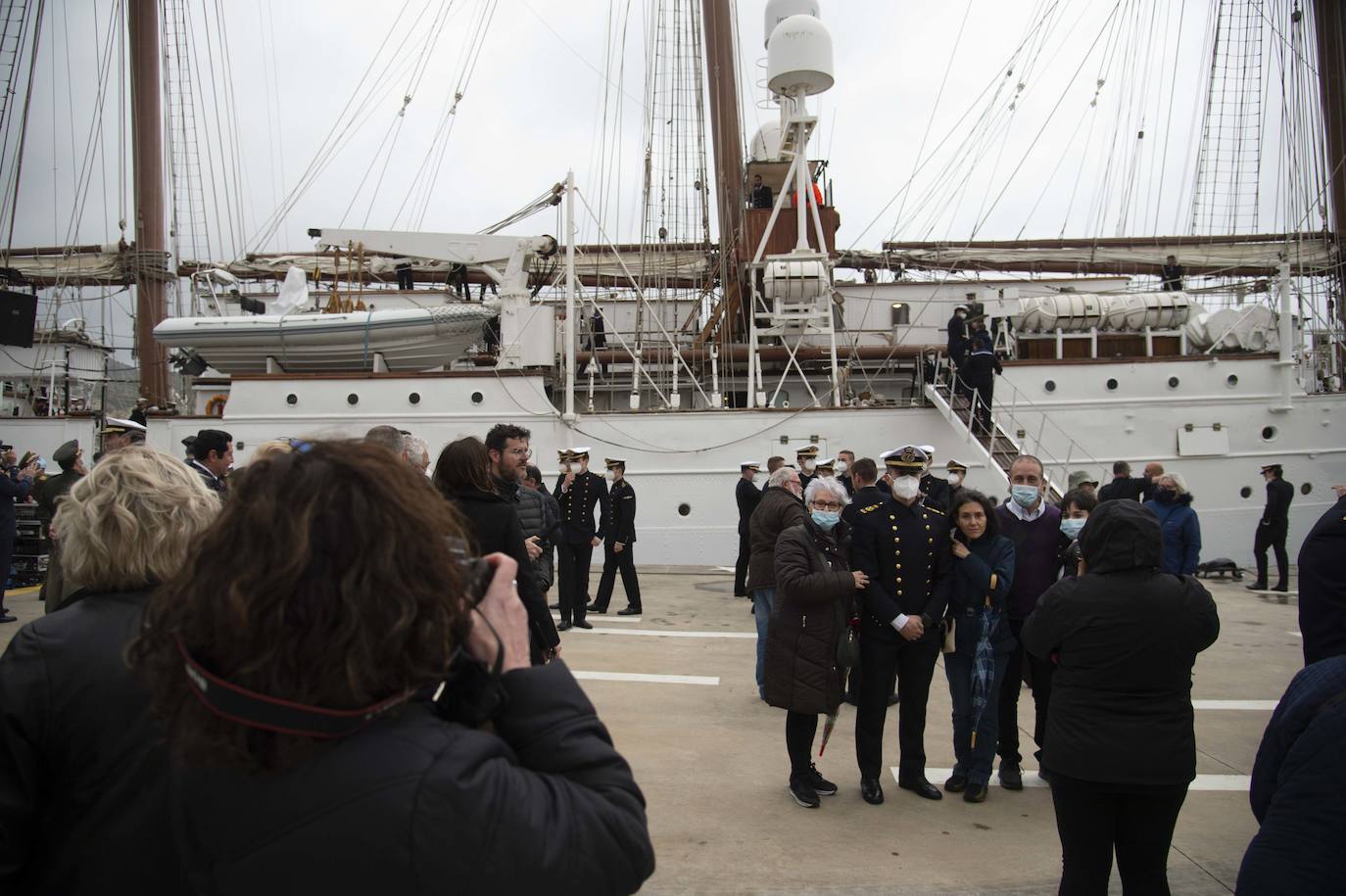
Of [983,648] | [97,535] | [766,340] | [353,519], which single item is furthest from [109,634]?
Answer: [766,340]

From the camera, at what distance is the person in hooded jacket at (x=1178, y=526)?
6.54 m

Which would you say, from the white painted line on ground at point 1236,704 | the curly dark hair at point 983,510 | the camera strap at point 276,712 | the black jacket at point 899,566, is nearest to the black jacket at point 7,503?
the black jacket at point 899,566

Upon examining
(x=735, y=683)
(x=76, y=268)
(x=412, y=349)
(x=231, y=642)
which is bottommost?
(x=735, y=683)

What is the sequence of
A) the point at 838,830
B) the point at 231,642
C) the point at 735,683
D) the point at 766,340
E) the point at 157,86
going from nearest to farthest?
the point at 231,642 → the point at 838,830 → the point at 735,683 → the point at 766,340 → the point at 157,86

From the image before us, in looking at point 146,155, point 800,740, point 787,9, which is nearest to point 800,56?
point 787,9

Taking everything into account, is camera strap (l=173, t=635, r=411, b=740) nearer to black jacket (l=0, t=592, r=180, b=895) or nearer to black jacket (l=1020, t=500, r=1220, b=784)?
black jacket (l=0, t=592, r=180, b=895)

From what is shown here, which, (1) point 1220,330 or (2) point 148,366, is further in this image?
(2) point 148,366

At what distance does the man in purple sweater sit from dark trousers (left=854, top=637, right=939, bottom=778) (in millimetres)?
595

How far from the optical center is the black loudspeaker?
16.0 meters

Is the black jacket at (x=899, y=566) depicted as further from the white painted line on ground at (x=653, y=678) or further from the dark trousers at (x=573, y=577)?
the dark trousers at (x=573, y=577)

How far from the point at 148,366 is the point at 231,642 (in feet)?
72.8

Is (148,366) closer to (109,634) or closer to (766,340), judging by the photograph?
(766,340)

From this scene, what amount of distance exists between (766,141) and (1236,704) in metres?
17.5

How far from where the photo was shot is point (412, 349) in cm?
1434
